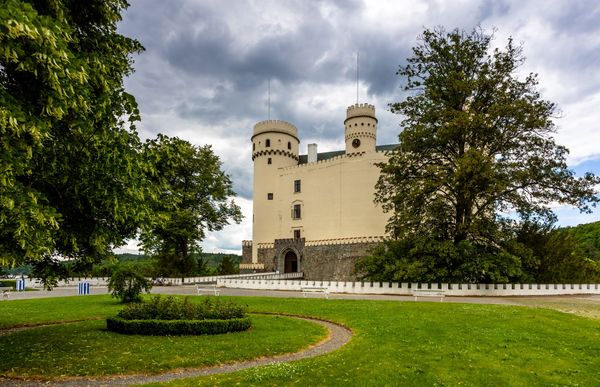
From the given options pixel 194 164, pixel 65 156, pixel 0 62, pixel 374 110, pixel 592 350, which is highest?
pixel 374 110

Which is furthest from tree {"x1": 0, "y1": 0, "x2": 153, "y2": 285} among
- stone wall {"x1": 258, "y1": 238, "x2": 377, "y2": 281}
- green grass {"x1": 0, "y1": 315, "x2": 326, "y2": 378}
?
stone wall {"x1": 258, "y1": 238, "x2": 377, "y2": 281}

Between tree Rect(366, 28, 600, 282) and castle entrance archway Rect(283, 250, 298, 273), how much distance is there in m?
22.9

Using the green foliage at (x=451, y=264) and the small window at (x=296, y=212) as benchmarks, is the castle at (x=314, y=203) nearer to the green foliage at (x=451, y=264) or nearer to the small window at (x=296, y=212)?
the small window at (x=296, y=212)

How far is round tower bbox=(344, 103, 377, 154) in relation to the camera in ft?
168

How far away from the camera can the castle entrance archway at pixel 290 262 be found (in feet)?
172

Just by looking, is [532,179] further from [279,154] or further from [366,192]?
[279,154]

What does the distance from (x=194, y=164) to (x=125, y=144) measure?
121 feet

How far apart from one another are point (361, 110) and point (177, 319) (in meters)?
41.7

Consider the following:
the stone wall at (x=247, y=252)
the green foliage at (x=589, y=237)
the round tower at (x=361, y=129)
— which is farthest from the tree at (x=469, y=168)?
the green foliage at (x=589, y=237)

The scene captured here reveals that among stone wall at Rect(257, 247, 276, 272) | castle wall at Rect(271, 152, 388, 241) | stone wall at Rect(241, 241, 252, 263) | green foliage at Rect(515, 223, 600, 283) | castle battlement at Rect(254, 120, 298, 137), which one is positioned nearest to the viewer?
green foliage at Rect(515, 223, 600, 283)

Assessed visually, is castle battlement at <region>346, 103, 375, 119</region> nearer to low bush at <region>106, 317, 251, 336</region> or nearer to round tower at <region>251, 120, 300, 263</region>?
round tower at <region>251, 120, 300, 263</region>

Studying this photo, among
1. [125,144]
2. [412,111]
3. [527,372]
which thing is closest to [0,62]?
[125,144]

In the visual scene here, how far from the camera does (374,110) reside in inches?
2055

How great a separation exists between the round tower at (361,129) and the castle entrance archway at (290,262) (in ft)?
46.0
